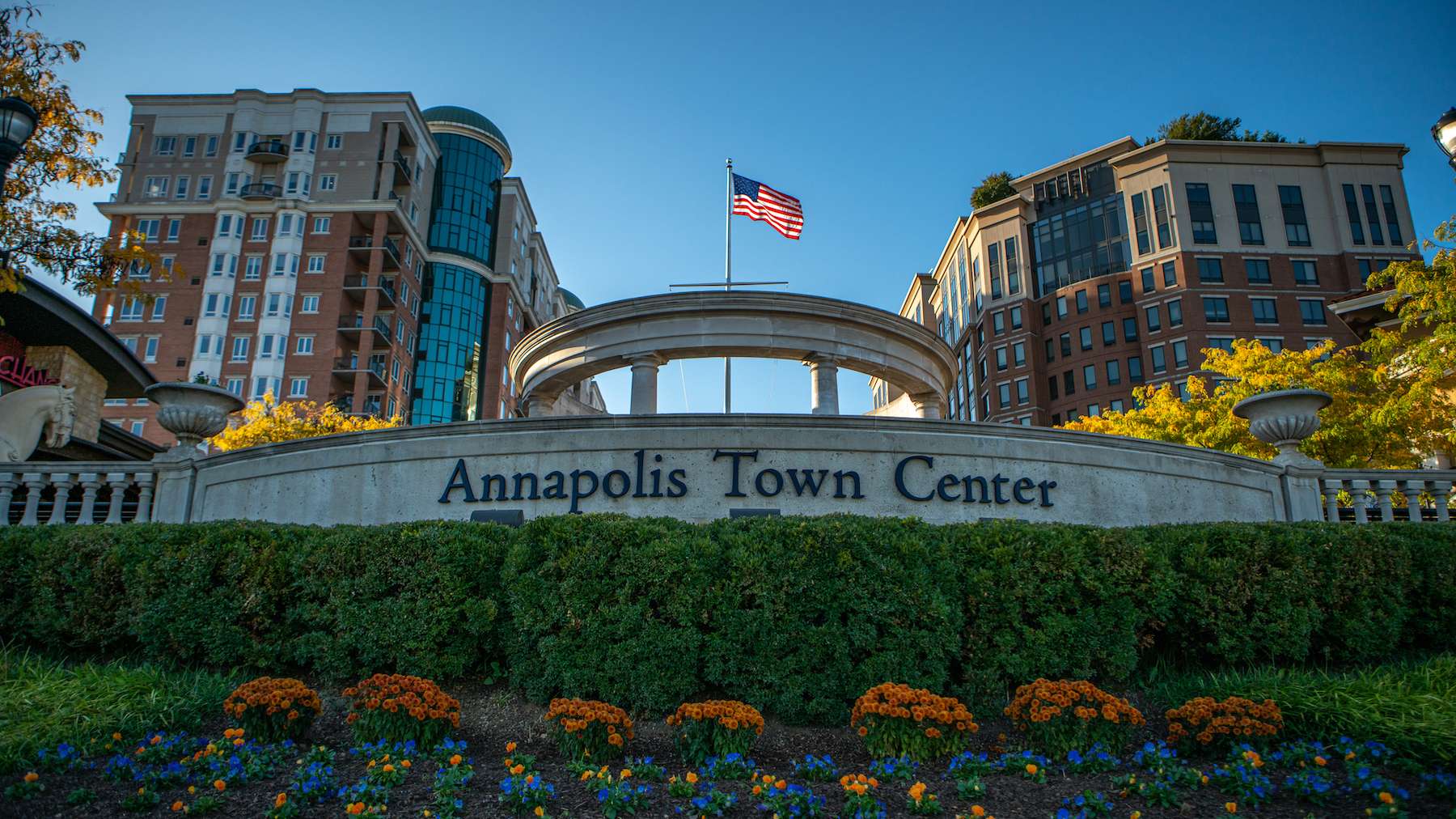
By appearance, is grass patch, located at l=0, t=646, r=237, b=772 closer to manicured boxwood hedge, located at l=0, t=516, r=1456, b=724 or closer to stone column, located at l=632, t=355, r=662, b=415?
manicured boxwood hedge, located at l=0, t=516, r=1456, b=724

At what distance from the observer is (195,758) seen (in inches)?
246

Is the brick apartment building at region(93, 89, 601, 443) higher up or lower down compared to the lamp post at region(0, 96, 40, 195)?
higher up

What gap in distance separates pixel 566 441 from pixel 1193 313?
66206 millimetres

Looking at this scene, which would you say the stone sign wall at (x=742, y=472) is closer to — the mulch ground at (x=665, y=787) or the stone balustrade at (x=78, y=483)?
the stone balustrade at (x=78, y=483)

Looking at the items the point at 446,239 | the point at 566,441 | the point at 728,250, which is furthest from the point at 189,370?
the point at 566,441

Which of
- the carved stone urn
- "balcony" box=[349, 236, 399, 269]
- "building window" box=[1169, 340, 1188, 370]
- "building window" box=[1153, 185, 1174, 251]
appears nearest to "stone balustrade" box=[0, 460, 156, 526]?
the carved stone urn

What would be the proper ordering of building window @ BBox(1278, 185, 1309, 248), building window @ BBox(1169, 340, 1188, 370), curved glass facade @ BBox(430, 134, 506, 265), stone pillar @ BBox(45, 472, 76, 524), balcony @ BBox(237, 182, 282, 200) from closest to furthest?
stone pillar @ BBox(45, 472, 76, 524) < building window @ BBox(1169, 340, 1188, 370) < balcony @ BBox(237, 182, 282, 200) < building window @ BBox(1278, 185, 1309, 248) < curved glass facade @ BBox(430, 134, 506, 265)

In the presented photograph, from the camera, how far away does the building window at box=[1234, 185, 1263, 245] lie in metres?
68.1

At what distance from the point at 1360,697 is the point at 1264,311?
227 feet

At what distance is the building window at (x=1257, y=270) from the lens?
67.0 m

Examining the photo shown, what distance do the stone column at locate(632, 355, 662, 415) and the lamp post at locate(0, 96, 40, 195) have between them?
35.0 feet

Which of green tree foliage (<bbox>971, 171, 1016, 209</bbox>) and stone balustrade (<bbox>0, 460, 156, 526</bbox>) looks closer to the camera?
stone balustrade (<bbox>0, 460, 156, 526</bbox>)

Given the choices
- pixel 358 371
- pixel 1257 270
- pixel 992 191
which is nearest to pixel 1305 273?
pixel 1257 270

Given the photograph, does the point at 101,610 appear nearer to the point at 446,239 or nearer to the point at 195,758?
the point at 195,758
